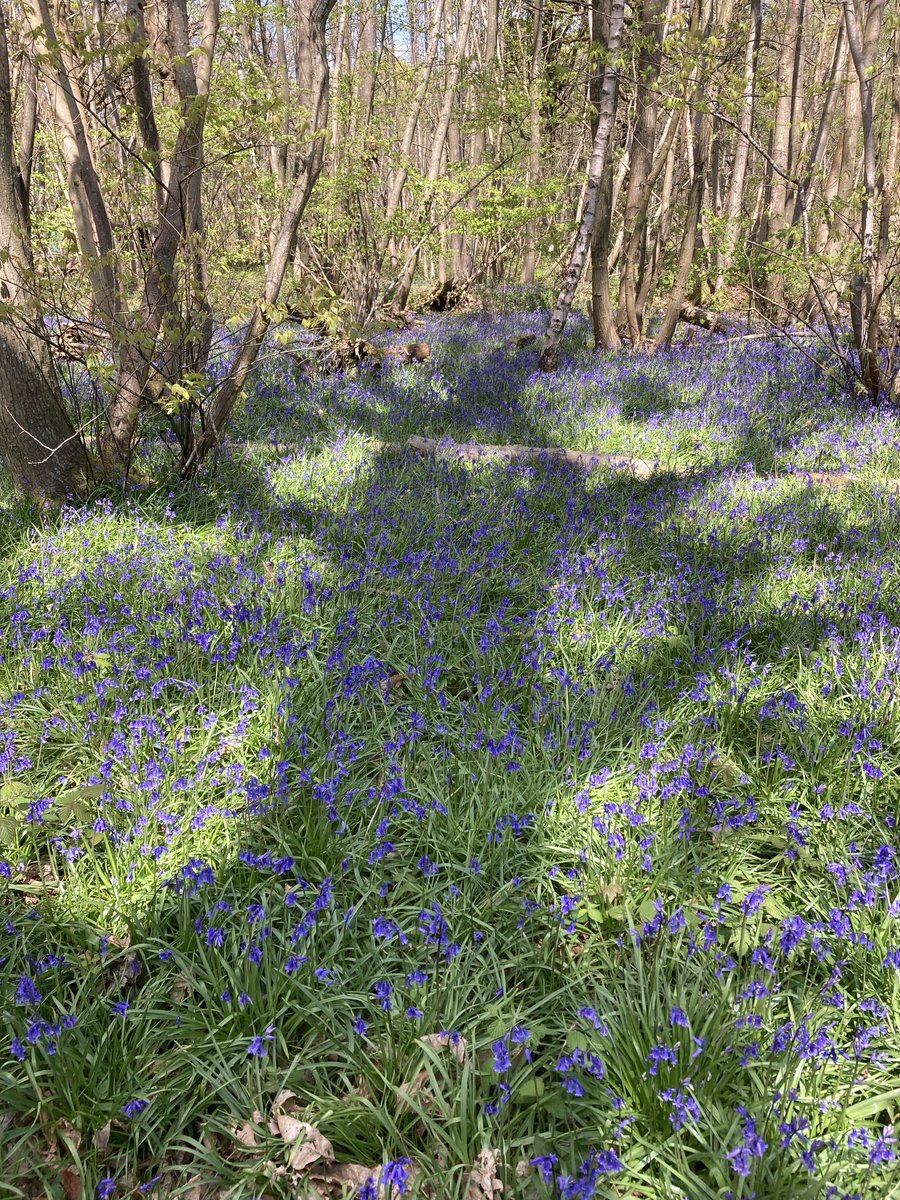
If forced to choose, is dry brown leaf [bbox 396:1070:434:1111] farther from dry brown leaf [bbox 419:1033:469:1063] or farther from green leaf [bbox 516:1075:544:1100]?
green leaf [bbox 516:1075:544:1100]

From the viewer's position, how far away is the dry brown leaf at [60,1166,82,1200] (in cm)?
165

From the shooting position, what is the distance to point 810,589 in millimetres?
4113

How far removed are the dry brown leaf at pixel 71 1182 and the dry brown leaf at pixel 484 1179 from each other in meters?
0.90

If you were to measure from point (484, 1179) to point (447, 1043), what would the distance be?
11.8 inches

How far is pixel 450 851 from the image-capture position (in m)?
2.48

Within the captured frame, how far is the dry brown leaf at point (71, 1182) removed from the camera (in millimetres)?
1650

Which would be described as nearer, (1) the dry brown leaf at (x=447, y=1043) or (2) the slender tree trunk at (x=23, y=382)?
(1) the dry brown leaf at (x=447, y=1043)

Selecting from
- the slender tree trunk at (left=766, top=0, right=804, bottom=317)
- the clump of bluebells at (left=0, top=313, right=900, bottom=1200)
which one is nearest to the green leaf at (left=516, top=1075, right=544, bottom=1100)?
the clump of bluebells at (left=0, top=313, right=900, bottom=1200)

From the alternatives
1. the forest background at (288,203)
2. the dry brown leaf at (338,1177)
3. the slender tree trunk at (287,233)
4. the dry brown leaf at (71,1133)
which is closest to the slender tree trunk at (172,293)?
the forest background at (288,203)

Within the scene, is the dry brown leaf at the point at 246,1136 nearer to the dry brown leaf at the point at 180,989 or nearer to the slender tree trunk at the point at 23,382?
the dry brown leaf at the point at 180,989

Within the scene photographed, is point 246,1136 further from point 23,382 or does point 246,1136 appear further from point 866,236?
point 866,236

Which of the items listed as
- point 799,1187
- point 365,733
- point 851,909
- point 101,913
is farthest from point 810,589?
point 101,913

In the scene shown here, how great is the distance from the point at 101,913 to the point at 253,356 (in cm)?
436

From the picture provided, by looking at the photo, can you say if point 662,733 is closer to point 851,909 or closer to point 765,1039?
point 851,909
